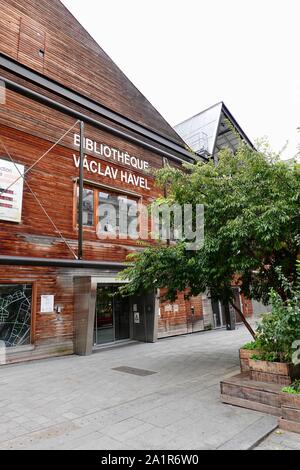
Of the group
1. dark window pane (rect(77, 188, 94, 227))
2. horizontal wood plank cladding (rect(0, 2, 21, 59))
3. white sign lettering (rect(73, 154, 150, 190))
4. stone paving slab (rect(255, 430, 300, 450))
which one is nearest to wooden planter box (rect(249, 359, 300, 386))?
stone paving slab (rect(255, 430, 300, 450))

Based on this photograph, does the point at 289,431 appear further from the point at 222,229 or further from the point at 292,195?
the point at 292,195

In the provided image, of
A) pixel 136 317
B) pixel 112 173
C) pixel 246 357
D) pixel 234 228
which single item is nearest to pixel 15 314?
pixel 136 317

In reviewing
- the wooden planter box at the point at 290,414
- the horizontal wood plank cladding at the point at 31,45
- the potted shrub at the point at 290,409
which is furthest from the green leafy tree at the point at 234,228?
the horizontal wood plank cladding at the point at 31,45

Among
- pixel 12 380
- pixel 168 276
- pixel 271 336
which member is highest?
pixel 168 276

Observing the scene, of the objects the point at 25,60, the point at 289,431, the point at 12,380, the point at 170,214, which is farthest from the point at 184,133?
the point at 289,431

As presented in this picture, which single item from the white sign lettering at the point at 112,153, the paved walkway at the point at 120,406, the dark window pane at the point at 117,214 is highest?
the white sign lettering at the point at 112,153

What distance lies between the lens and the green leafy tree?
6406mm

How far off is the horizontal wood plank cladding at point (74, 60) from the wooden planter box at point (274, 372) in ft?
38.4

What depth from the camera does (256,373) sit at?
5.49m

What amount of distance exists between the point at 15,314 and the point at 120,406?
18.3 ft

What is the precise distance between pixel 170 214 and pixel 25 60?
26.2 feet

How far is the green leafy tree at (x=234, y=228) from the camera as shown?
6.41 metres

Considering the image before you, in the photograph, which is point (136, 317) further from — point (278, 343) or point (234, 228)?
point (278, 343)

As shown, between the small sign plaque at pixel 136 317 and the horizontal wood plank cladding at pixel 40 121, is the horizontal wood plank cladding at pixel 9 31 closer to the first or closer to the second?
the horizontal wood plank cladding at pixel 40 121
